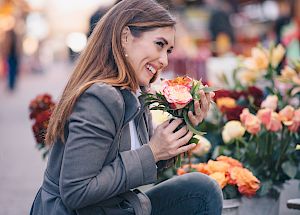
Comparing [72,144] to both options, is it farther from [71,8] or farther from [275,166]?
[71,8]

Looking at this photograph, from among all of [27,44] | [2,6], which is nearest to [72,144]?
[2,6]

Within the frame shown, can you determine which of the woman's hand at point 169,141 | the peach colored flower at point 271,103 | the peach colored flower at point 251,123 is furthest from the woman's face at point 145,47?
the peach colored flower at point 271,103

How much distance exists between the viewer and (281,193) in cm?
397

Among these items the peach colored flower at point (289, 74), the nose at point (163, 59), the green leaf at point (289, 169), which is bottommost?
the green leaf at point (289, 169)

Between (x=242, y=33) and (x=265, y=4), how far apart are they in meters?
0.95

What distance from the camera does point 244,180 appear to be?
11.1 feet

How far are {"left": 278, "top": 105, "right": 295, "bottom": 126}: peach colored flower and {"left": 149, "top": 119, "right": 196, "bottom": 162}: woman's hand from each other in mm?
1287

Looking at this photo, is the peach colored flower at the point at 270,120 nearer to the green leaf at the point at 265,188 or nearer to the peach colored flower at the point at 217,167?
the green leaf at the point at 265,188

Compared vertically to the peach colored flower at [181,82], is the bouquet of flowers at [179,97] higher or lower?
lower

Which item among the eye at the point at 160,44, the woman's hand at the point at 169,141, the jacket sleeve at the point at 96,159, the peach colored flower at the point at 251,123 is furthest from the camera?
the peach colored flower at the point at 251,123

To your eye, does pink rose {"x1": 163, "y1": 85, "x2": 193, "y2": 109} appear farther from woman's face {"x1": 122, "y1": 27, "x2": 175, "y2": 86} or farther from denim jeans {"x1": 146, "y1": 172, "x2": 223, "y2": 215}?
denim jeans {"x1": 146, "y1": 172, "x2": 223, "y2": 215}

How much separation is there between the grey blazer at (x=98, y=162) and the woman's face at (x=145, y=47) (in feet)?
0.49

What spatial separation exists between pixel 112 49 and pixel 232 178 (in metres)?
1.10

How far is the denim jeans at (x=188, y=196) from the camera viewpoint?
2764 mm
